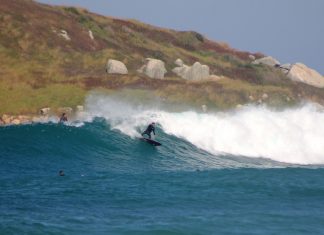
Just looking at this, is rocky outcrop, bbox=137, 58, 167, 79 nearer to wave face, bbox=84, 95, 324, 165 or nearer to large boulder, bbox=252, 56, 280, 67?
wave face, bbox=84, 95, 324, 165

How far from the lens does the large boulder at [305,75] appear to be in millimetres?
82688

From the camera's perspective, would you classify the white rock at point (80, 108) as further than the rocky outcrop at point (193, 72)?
No

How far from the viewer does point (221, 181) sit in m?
26.5

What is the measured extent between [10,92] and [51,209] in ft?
84.6

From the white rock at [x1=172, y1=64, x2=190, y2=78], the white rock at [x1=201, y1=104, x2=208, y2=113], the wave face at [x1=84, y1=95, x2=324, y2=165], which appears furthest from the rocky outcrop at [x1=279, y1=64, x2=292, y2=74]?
the wave face at [x1=84, y1=95, x2=324, y2=165]

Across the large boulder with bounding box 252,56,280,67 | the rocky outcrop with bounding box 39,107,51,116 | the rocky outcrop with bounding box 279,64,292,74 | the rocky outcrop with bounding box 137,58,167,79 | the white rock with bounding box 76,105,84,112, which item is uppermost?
the large boulder with bounding box 252,56,280,67

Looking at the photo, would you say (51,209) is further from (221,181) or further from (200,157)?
(200,157)

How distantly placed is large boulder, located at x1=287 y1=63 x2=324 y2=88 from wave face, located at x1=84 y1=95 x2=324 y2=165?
39026 millimetres

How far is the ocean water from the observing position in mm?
19188

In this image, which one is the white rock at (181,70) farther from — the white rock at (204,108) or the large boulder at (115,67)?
the white rock at (204,108)

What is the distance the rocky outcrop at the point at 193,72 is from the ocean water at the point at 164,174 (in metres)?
22.0

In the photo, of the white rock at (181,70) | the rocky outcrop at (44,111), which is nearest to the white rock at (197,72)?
the white rock at (181,70)

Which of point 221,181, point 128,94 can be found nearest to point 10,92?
point 128,94

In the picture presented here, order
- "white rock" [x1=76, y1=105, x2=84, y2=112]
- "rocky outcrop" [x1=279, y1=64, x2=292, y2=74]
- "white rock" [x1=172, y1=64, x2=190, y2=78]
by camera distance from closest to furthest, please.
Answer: "white rock" [x1=76, y1=105, x2=84, y2=112] → "white rock" [x1=172, y1=64, x2=190, y2=78] → "rocky outcrop" [x1=279, y1=64, x2=292, y2=74]
